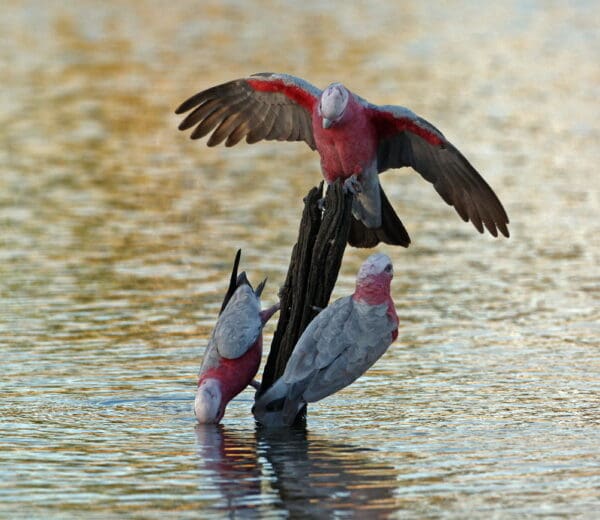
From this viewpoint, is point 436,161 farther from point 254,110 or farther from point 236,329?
point 236,329

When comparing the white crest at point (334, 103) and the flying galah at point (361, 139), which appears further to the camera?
the flying galah at point (361, 139)

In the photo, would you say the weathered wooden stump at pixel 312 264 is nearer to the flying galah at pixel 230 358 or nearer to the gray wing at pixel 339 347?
the flying galah at pixel 230 358

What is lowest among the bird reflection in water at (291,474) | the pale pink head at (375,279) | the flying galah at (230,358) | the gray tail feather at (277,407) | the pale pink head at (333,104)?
the bird reflection in water at (291,474)

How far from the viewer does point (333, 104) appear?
12.1 metres

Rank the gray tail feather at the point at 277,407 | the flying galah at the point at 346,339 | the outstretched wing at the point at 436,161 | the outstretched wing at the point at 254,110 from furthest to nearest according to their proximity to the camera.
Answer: the outstretched wing at the point at 254,110 < the outstretched wing at the point at 436,161 < the gray tail feather at the point at 277,407 < the flying galah at the point at 346,339

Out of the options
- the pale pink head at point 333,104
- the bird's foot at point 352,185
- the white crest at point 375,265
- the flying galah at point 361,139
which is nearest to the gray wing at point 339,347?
the white crest at point 375,265

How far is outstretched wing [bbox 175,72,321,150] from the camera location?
1350 cm

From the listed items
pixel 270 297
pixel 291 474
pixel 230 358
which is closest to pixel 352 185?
pixel 230 358

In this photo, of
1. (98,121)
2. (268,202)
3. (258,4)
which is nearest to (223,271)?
(268,202)

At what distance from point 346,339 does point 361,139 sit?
1799mm

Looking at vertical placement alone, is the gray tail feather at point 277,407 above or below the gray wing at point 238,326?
below

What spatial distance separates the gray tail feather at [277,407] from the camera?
40.0 ft

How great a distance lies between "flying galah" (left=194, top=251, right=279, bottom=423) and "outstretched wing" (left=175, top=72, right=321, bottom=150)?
1982 mm

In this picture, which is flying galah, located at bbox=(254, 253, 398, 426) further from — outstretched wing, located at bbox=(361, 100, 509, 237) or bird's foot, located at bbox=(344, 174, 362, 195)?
outstretched wing, located at bbox=(361, 100, 509, 237)
